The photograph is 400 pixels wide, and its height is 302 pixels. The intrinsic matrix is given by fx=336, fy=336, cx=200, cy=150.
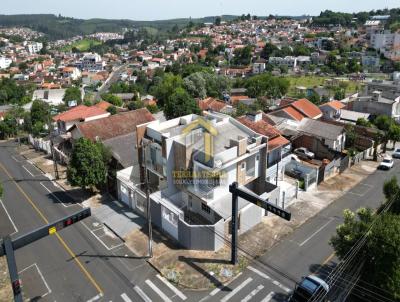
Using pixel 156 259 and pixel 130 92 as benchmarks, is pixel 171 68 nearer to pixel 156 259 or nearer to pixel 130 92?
pixel 130 92

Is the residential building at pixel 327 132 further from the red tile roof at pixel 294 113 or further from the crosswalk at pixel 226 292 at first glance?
the crosswalk at pixel 226 292

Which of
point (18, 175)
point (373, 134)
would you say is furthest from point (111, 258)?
point (373, 134)

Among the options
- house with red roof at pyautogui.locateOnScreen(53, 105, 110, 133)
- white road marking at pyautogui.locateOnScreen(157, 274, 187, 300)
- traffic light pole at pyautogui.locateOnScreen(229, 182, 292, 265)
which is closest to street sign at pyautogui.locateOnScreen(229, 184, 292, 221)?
traffic light pole at pyautogui.locateOnScreen(229, 182, 292, 265)

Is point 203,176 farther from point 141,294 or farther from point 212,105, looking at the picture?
point 212,105

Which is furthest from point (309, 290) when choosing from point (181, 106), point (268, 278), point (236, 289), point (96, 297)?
point (181, 106)

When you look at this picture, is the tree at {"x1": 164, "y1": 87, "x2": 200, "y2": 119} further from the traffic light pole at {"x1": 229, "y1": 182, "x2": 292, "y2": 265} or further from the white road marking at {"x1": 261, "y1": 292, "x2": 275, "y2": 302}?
Answer: the white road marking at {"x1": 261, "y1": 292, "x2": 275, "y2": 302}

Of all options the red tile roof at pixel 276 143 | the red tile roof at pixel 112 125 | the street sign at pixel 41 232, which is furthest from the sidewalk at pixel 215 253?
the red tile roof at pixel 112 125
